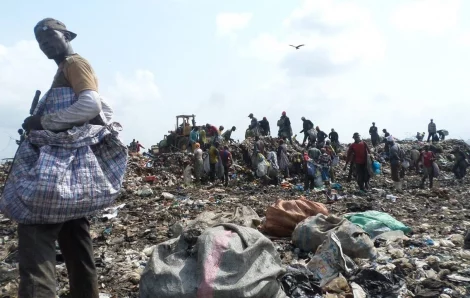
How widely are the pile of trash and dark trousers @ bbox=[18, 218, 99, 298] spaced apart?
0.48 meters

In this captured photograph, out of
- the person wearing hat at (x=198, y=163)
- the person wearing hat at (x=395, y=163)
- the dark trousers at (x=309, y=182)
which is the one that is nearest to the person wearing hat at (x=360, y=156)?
the person wearing hat at (x=395, y=163)

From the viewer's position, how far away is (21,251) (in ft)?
6.40

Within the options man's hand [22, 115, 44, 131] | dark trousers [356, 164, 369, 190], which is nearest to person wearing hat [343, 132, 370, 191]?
dark trousers [356, 164, 369, 190]

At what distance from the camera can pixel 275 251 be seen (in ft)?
9.41

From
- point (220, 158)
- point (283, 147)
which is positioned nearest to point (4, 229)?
point (220, 158)

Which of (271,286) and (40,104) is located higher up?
(40,104)

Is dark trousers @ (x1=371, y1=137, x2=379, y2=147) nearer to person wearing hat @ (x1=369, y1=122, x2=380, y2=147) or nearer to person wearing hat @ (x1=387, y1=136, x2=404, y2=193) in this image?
person wearing hat @ (x1=369, y1=122, x2=380, y2=147)

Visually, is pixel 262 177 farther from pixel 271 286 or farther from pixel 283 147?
pixel 271 286

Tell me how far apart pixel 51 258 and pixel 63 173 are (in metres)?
0.40

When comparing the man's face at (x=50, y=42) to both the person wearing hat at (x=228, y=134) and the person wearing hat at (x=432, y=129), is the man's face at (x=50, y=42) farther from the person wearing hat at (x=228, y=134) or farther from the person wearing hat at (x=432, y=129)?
the person wearing hat at (x=432, y=129)

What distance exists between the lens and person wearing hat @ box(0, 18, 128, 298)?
194 centimetres

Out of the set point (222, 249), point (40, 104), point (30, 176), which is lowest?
point (222, 249)

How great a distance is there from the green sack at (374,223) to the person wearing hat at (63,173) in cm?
379

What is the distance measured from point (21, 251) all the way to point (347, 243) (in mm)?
3004
